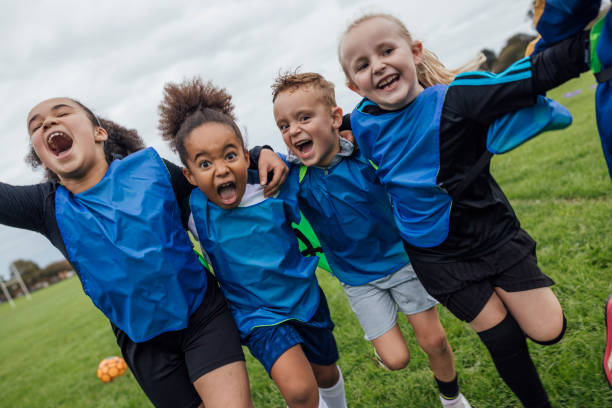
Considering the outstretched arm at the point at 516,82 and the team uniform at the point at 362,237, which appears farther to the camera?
the team uniform at the point at 362,237

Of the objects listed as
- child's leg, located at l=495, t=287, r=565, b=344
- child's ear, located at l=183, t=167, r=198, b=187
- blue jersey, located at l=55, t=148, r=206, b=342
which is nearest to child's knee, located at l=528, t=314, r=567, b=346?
child's leg, located at l=495, t=287, r=565, b=344

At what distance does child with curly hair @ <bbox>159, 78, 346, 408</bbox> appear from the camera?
2.32 metres

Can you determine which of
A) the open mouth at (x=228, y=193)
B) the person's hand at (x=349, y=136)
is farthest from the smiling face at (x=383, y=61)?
the open mouth at (x=228, y=193)

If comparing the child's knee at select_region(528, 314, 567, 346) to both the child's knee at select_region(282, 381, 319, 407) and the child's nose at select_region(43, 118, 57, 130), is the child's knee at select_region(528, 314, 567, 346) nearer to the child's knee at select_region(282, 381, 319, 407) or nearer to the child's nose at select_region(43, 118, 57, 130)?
the child's knee at select_region(282, 381, 319, 407)

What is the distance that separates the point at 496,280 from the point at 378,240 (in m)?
0.73

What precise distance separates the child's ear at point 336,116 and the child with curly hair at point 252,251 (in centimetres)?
57

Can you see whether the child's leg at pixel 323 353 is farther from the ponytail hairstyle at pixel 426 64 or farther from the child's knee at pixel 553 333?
the ponytail hairstyle at pixel 426 64

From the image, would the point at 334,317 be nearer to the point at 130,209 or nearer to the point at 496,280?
the point at 496,280

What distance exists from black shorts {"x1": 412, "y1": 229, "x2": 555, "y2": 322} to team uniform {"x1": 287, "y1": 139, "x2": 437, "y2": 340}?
431mm

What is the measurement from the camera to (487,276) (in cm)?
217

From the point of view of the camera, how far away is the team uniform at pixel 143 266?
6.91 feet

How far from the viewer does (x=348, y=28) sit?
227 centimetres

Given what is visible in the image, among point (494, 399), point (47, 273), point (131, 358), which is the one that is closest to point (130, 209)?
point (131, 358)

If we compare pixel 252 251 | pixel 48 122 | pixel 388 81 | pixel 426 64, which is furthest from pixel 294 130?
pixel 48 122
